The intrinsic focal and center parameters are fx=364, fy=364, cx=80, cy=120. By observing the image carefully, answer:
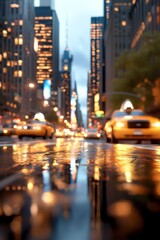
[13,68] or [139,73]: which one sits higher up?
[13,68]

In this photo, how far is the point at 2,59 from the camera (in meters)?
115

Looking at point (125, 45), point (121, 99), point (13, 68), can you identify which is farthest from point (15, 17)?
point (121, 99)

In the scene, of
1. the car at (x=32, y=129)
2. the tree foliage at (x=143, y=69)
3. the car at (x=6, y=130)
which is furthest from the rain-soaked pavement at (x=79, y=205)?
the tree foliage at (x=143, y=69)

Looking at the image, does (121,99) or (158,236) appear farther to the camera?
(121,99)

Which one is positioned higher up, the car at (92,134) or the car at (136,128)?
the car at (92,134)

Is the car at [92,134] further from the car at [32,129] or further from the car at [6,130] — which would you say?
the car at [32,129]

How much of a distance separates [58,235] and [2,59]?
117 m

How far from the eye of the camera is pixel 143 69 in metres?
47.1

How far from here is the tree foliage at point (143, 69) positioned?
4575 centimetres

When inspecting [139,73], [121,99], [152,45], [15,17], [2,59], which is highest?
[15,17]

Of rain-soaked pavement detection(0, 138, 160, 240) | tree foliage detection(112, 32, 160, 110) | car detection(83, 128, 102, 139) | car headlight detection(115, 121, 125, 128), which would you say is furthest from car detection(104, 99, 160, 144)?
tree foliage detection(112, 32, 160, 110)

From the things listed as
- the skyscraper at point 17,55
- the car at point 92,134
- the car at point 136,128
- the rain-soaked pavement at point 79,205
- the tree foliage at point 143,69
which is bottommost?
the rain-soaked pavement at point 79,205

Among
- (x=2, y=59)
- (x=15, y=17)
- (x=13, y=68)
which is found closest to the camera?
(x=2, y=59)

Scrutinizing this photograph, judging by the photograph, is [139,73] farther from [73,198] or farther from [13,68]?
[13,68]
